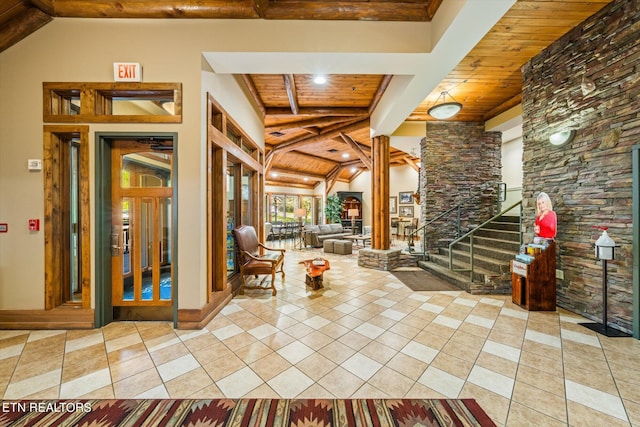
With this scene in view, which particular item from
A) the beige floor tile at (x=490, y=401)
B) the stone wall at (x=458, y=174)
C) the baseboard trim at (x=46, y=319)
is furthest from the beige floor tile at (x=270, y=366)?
the stone wall at (x=458, y=174)

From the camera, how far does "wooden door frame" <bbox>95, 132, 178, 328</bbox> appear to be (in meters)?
2.69

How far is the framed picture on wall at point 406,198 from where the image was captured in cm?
1164

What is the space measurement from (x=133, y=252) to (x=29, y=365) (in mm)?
1247

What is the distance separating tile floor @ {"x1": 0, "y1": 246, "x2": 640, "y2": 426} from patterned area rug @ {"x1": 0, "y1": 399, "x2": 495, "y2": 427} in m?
0.08

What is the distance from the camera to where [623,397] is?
5.41 ft

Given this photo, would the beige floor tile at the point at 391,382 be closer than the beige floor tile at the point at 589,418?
No

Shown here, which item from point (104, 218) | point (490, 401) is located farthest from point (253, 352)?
point (104, 218)

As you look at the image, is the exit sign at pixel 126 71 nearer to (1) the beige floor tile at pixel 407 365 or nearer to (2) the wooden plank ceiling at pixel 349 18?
(2) the wooden plank ceiling at pixel 349 18

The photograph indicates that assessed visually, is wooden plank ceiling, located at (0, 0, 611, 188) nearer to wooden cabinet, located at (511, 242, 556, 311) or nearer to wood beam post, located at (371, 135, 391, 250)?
wood beam post, located at (371, 135, 391, 250)

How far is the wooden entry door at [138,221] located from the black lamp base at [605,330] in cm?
481

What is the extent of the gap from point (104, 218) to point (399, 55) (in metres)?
3.95

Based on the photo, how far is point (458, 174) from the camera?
19.6ft

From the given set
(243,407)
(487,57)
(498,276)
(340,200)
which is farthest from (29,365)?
(340,200)

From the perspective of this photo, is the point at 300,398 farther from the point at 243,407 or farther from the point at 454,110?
the point at 454,110
